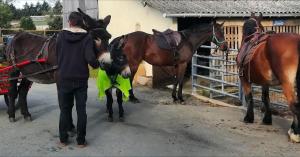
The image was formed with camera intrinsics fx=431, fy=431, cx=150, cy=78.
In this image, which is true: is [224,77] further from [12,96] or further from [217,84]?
[12,96]

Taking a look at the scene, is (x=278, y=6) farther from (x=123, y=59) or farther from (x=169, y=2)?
(x=123, y=59)

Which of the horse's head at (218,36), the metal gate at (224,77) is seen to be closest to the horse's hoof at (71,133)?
the metal gate at (224,77)

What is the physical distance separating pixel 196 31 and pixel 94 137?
16.2 ft

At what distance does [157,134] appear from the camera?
739cm

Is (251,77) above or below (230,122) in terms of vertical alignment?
above

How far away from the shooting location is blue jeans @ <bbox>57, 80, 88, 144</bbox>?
6277 millimetres

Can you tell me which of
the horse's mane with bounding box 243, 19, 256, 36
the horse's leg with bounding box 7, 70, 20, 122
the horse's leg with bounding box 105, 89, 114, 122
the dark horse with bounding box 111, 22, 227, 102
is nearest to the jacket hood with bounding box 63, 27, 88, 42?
the horse's leg with bounding box 105, 89, 114, 122

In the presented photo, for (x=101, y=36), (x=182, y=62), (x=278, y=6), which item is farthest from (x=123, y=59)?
(x=278, y=6)

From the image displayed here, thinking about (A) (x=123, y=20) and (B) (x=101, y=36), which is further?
(A) (x=123, y=20)

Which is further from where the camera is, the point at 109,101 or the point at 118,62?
the point at 109,101

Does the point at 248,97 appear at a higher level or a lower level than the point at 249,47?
lower

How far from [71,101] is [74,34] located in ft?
3.51

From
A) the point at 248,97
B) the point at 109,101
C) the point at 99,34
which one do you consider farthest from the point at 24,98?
the point at 248,97

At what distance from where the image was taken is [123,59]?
23.1ft
